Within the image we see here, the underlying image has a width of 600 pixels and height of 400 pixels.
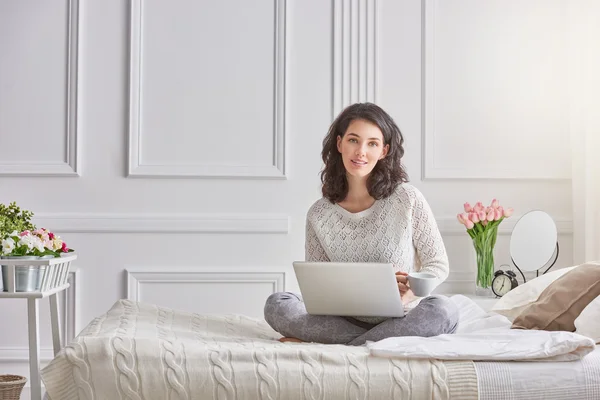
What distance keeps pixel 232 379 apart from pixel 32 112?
2073 millimetres

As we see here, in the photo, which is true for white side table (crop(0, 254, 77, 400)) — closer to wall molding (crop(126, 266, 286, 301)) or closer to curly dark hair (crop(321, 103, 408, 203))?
wall molding (crop(126, 266, 286, 301))

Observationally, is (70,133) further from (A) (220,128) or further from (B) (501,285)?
(B) (501,285)

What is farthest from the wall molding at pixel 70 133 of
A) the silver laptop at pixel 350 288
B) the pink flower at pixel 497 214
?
the pink flower at pixel 497 214

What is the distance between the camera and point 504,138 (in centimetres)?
361

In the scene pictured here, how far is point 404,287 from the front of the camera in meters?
2.28

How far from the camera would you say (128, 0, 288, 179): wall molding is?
3438mm

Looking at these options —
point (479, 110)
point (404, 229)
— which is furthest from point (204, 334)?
point (479, 110)

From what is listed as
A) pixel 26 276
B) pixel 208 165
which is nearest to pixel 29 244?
pixel 26 276

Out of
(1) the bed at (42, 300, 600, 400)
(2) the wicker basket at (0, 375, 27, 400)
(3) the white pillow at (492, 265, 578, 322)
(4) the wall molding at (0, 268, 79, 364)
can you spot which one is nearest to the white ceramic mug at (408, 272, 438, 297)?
(1) the bed at (42, 300, 600, 400)

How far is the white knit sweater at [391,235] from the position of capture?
2.46m

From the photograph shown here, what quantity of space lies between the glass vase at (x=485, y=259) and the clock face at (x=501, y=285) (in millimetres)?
36

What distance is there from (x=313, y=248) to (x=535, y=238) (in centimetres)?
122

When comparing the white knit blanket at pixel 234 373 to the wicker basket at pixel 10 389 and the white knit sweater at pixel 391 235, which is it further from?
the wicker basket at pixel 10 389

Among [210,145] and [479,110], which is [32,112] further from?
[479,110]
